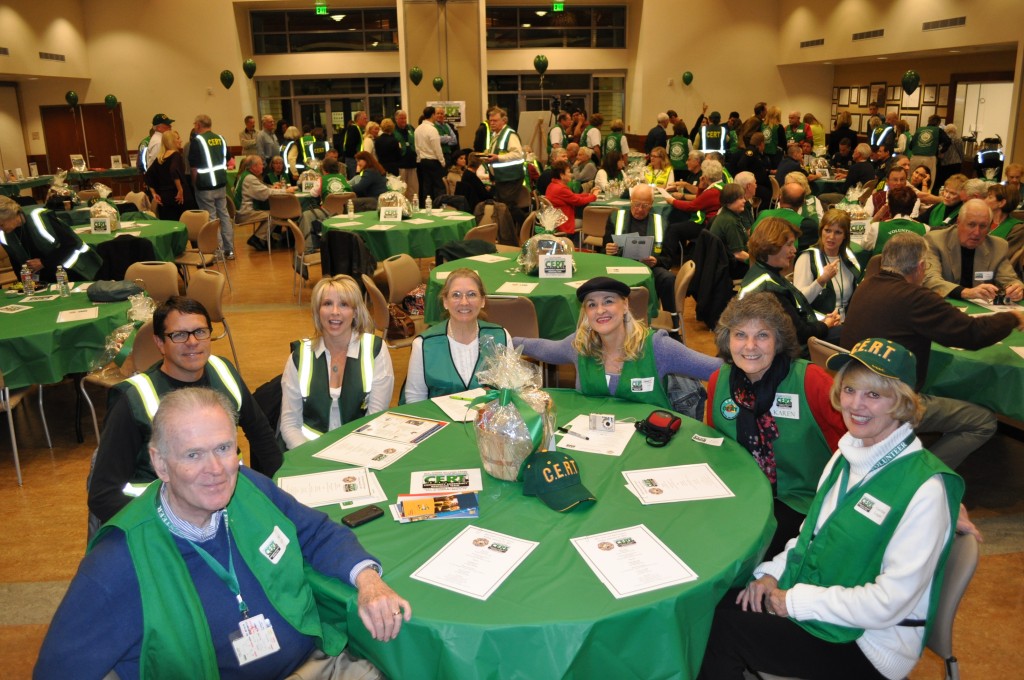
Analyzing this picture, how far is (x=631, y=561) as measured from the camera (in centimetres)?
212

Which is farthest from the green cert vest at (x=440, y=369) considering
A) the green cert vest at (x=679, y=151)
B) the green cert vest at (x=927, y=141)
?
the green cert vest at (x=927, y=141)

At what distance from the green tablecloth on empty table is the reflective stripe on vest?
2.85 metres

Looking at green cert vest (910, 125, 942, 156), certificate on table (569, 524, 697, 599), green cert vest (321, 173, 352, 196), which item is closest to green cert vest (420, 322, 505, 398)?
certificate on table (569, 524, 697, 599)

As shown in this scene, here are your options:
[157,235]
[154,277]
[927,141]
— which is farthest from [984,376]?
[927,141]

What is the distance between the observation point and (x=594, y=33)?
20.7 metres

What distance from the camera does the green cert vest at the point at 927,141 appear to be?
12992 mm

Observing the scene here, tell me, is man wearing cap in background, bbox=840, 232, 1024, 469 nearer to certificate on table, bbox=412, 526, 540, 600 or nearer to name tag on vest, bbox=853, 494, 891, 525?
name tag on vest, bbox=853, 494, 891, 525

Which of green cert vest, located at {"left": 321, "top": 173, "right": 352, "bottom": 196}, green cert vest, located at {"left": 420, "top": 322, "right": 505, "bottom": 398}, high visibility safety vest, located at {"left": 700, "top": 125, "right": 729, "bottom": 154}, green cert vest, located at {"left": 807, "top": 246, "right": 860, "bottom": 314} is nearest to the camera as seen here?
green cert vest, located at {"left": 420, "top": 322, "right": 505, "bottom": 398}

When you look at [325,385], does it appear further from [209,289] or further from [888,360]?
[209,289]

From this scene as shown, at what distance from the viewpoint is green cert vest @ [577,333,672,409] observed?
11.0 ft

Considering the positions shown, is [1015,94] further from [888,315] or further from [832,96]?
[888,315]

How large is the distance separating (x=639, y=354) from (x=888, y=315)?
1.43 meters

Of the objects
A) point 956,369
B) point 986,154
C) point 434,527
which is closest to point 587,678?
point 434,527

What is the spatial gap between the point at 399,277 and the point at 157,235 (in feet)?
10.9
